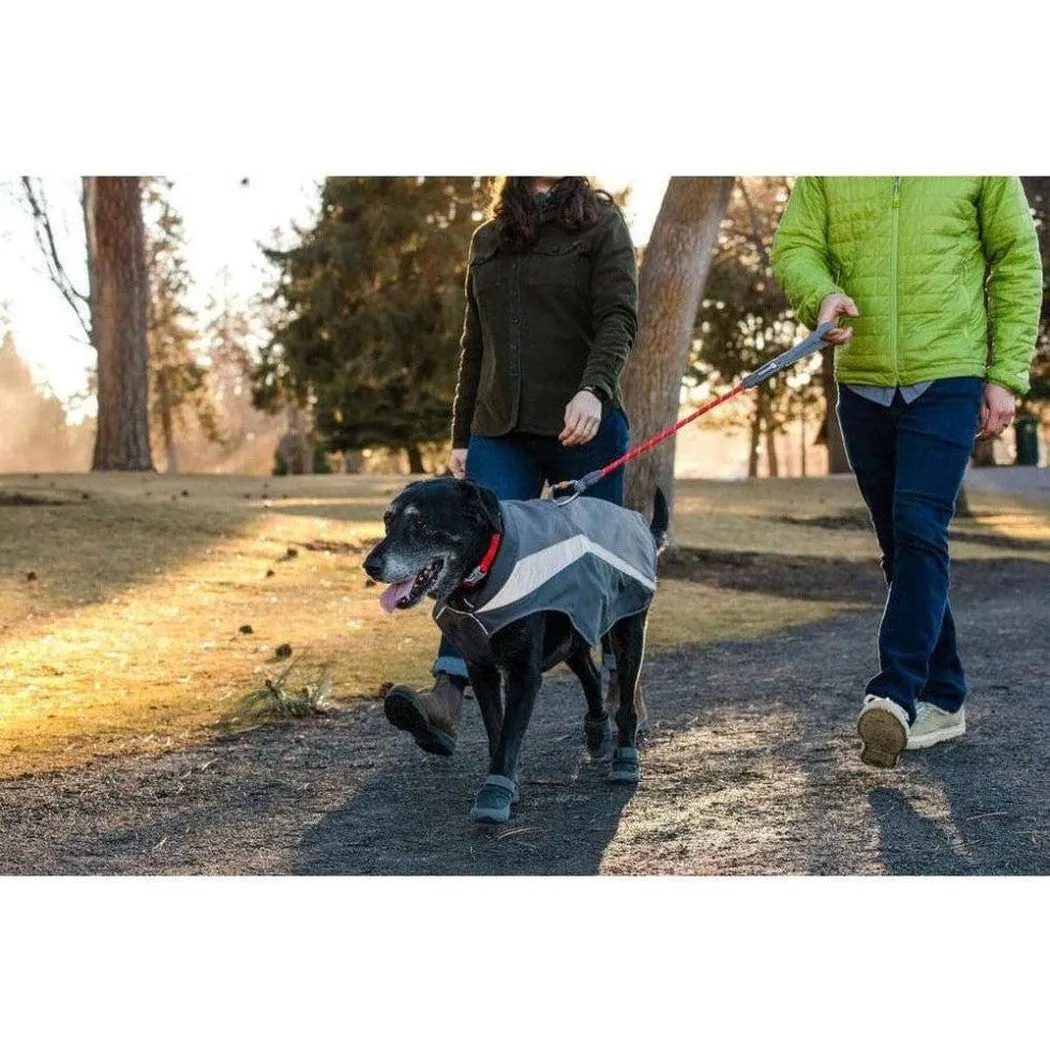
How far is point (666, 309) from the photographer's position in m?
13.5

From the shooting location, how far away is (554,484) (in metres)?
5.66

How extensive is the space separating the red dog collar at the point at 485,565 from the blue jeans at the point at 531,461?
0.88m

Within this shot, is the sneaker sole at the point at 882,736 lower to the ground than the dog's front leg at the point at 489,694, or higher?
lower

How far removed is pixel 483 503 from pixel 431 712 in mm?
1054

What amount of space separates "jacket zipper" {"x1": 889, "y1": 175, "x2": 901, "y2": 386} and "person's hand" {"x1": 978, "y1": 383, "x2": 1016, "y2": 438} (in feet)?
1.08

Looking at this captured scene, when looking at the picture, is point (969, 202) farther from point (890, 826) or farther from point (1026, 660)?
point (1026, 660)

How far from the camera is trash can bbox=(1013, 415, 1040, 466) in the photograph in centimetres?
3766

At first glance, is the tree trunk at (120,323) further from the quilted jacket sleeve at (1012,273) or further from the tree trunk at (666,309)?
the quilted jacket sleeve at (1012,273)

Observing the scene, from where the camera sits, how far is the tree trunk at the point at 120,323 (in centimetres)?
2356

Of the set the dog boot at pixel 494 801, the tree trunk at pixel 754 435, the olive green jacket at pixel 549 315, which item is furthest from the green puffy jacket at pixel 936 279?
the tree trunk at pixel 754 435

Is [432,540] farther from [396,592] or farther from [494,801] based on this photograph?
[494,801]

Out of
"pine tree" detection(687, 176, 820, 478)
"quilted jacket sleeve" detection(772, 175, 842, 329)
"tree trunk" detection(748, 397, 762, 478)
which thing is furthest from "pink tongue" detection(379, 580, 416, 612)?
"tree trunk" detection(748, 397, 762, 478)

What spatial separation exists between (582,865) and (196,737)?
8.66ft

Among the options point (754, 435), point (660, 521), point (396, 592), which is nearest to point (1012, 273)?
point (660, 521)
